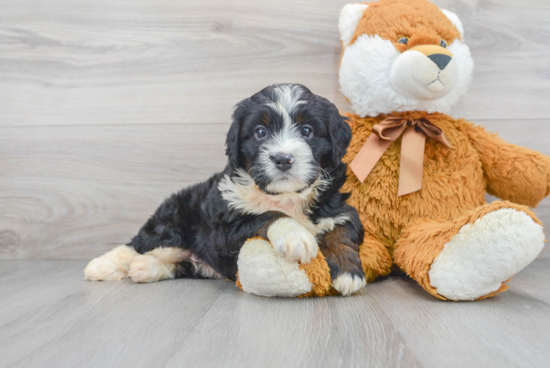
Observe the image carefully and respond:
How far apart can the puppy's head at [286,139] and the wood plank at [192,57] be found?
2.63 ft

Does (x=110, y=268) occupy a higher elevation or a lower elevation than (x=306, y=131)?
lower

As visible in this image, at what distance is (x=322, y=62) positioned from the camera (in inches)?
90.8

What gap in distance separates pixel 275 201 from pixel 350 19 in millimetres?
954

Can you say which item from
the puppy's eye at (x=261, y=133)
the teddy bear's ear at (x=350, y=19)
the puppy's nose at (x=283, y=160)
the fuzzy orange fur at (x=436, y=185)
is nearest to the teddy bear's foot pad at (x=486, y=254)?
the fuzzy orange fur at (x=436, y=185)

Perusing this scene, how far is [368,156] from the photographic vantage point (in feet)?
5.91

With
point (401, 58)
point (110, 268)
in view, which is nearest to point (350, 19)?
point (401, 58)

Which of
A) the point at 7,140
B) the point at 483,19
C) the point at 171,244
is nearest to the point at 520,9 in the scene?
the point at 483,19

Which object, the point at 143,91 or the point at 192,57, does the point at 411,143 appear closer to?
the point at 192,57

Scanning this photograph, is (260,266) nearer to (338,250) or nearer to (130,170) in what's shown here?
(338,250)

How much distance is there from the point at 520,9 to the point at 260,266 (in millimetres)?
2018

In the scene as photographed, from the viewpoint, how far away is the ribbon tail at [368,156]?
1784 mm

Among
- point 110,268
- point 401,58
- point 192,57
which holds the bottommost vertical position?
point 110,268

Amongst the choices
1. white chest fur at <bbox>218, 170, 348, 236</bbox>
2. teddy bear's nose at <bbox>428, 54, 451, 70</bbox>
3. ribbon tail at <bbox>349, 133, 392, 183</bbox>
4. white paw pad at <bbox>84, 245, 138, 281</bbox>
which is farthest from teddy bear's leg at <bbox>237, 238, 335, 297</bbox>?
teddy bear's nose at <bbox>428, 54, 451, 70</bbox>

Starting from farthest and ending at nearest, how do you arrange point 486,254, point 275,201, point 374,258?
point 374,258, point 275,201, point 486,254
